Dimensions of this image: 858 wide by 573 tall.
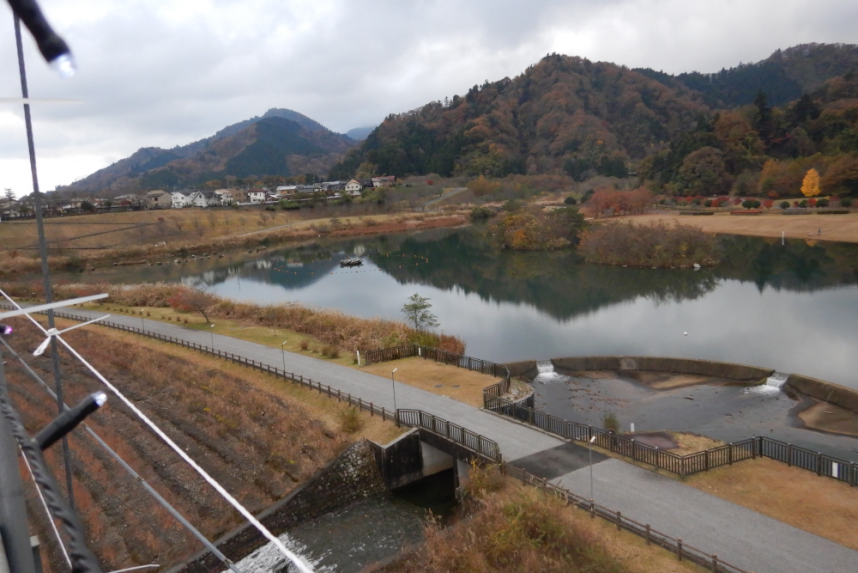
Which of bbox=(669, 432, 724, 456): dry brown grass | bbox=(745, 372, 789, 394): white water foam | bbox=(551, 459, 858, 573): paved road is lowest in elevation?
bbox=(745, 372, 789, 394): white water foam

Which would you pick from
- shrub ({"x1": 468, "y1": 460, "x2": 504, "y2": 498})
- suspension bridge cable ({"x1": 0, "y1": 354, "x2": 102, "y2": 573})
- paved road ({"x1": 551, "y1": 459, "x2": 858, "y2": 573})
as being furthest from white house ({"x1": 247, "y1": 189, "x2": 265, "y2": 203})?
suspension bridge cable ({"x1": 0, "y1": 354, "x2": 102, "y2": 573})

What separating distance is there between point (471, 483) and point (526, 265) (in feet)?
138

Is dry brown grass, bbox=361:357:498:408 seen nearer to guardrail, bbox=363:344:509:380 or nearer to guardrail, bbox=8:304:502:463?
guardrail, bbox=363:344:509:380

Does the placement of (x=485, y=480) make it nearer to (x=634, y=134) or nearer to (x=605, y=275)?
(x=605, y=275)

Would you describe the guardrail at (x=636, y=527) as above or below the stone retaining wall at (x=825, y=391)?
above

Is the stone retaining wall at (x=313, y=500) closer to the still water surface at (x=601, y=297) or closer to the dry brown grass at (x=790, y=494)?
the dry brown grass at (x=790, y=494)

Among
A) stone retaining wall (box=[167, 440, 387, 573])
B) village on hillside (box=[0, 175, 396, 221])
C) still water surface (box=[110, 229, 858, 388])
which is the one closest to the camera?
stone retaining wall (box=[167, 440, 387, 573])

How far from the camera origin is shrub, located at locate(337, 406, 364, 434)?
17188mm

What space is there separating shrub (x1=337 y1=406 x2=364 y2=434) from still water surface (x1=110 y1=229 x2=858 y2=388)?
11.2 m

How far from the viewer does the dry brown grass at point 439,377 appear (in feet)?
62.4

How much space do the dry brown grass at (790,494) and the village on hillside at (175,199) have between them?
248 ft

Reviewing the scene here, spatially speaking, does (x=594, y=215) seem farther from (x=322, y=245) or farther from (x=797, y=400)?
(x=797, y=400)

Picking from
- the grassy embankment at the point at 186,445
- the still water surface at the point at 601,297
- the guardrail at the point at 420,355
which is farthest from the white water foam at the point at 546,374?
the grassy embankment at the point at 186,445

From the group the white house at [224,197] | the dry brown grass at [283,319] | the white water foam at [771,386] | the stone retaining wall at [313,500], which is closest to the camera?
the stone retaining wall at [313,500]
